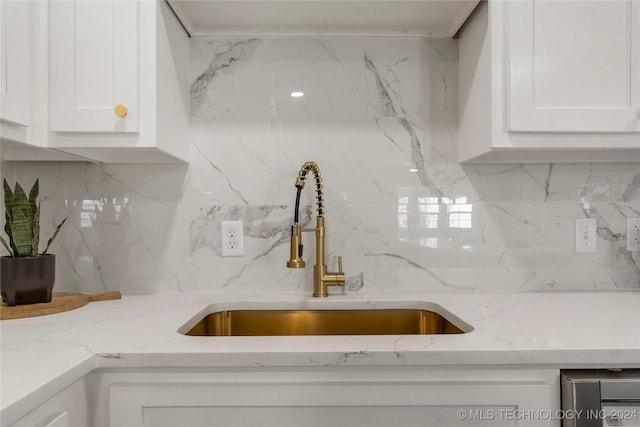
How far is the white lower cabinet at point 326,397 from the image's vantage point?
866 mm

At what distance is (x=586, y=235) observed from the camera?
1.51 meters

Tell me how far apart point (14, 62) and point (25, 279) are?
0.57 meters

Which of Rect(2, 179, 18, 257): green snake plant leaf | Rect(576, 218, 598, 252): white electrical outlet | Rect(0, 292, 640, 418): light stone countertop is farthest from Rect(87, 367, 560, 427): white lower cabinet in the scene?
Rect(576, 218, 598, 252): white electrical outlet

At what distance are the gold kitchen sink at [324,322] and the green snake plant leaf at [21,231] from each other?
0.58 m

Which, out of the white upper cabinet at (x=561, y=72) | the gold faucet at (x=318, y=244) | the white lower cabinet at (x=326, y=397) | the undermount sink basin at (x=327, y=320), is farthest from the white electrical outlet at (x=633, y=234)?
the gold faucet at (x=318, y=244)

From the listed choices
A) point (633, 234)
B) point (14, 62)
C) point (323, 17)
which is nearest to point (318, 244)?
point (323, 17)

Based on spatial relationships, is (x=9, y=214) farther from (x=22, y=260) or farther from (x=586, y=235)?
(x=586, y=235)

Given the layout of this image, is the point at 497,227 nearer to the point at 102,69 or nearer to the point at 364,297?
the point at 364,297

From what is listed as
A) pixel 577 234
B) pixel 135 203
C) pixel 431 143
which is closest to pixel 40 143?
pixel 135 203

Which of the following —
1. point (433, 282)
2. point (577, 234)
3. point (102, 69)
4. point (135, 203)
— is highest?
point (102, 69)

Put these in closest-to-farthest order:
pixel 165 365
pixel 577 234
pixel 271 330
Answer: pixel 165 365, pixel 271 330, pixel 577 234

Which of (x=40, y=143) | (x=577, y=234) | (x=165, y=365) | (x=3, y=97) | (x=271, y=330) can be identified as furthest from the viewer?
(x=577, y=234)

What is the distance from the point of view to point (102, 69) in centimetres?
115

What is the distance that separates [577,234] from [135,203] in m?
1.55
